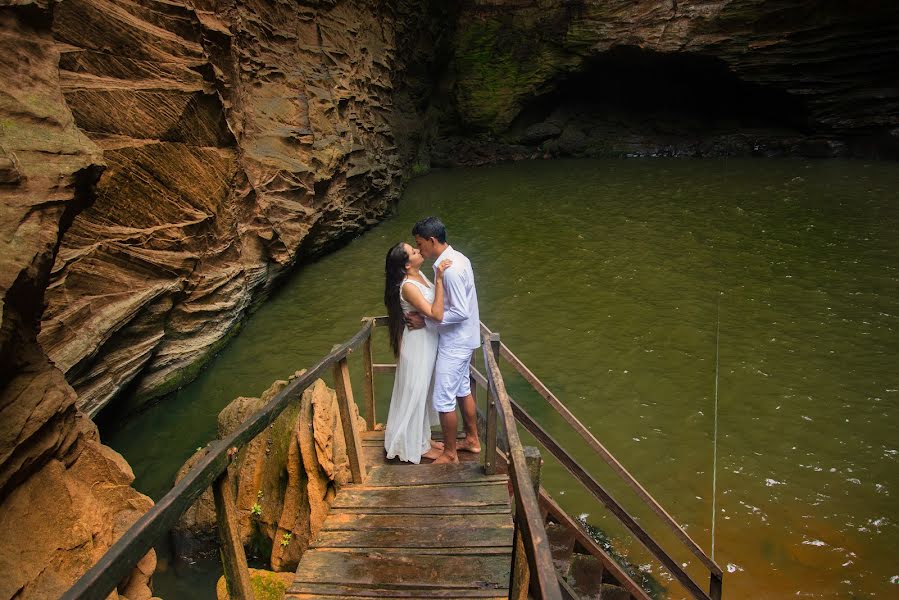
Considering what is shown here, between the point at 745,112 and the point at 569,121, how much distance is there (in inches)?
263

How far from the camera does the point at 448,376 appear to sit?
3832 millimetres

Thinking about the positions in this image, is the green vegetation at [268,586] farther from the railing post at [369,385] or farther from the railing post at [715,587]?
the railing post at [715,587]

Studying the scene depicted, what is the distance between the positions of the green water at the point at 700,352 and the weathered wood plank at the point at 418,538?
2659 millimetres

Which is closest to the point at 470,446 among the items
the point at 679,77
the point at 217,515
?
the point at 217,515

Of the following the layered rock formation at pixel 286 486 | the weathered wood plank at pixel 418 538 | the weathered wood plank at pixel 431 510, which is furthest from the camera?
the layered rock formation at pixel 286 486

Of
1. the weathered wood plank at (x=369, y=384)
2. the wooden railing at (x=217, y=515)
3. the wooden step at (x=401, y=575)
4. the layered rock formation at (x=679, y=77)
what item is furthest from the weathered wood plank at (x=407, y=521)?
the layered rock formation at (x=679, y=77)

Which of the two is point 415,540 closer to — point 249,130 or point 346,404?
point 346,404

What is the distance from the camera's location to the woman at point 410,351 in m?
3.71

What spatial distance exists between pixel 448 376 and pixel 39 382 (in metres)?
2.37

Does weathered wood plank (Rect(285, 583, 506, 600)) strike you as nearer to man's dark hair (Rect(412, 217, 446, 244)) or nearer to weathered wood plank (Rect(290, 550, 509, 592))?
weathered wood plank (Rect(290, 550, 509, 592))

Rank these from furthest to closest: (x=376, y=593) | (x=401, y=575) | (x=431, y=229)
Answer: (x=431, y=229) → (x=401, y=575) → (x=376, y=593)

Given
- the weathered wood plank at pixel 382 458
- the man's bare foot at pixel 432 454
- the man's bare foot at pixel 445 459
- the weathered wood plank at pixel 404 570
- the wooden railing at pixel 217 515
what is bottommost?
the weathered wood plank at pixel 382 458

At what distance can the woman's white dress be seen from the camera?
3883 mm

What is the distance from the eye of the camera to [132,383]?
6.93 metres
